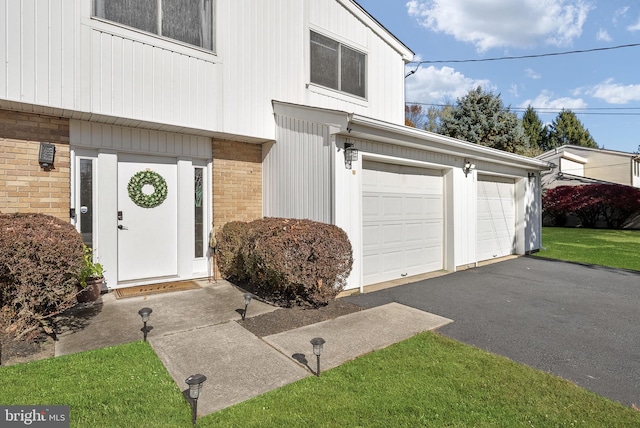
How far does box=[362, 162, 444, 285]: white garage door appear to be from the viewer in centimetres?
640

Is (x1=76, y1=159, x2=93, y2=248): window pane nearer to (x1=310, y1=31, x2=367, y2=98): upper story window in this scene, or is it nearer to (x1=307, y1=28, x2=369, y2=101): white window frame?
(x1=307, y1=28, x2=369, y2=101): white window frame

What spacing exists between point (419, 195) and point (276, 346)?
4910mm

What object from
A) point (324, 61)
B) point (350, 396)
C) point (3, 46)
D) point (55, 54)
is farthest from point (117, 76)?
point (350, 396)

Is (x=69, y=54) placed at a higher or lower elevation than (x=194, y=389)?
higher

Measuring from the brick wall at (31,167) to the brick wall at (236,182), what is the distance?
228 cm

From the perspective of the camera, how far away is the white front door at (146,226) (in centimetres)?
564

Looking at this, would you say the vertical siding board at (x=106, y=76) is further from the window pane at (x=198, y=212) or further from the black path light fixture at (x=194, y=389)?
the black path light fixture at (x=194, y=389)

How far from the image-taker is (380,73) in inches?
356

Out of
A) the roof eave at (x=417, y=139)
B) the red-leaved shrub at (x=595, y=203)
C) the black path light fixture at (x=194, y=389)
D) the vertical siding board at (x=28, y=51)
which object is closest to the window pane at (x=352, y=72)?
the roof eave at (x=417, y=139)

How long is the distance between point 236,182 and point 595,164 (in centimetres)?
Answer: 3121

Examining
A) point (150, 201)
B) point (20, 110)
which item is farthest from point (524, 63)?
point (20, 110)

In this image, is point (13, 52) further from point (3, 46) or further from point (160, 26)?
point (160, 26)

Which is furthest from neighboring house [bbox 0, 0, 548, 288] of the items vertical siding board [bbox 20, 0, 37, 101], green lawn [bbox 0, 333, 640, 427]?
green lawn [bbox 0, 333, 640, 427]

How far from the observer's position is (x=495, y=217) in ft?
31.0
